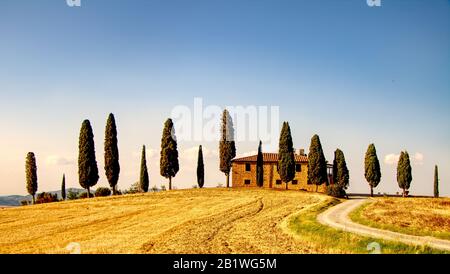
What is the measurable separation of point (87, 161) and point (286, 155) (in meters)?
31.9

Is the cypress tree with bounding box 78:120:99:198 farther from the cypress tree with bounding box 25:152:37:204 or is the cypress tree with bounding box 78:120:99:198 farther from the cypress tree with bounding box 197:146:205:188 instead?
the cypress tree with bounding box 197:146:205:188

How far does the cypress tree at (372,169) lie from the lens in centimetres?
7500

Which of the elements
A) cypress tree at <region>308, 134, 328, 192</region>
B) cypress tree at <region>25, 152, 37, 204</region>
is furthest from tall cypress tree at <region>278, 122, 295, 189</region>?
cypress tree at <region>25, 152, 37, 204</region>

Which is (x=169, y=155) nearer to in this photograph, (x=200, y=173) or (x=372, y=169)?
(x=200, y=173)

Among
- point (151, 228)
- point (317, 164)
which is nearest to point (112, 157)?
point (317, 164)

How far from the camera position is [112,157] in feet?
199

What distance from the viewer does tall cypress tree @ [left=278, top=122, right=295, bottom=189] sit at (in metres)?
65.8

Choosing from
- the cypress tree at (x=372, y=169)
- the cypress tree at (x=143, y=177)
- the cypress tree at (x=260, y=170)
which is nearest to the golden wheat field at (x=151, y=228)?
the cypress tree at (x=143, y=177)

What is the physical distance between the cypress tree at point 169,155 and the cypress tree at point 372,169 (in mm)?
36962

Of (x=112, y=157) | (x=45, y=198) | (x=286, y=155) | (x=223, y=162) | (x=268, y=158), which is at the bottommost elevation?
(x=45, y=198)

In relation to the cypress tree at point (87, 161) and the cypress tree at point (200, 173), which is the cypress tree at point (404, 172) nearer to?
the cypress tree at point (200, 173)

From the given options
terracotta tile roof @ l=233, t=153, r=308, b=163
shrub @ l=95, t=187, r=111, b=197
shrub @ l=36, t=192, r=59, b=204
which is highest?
terracotta tile roof @ l=233, t=153, r=308, b=163

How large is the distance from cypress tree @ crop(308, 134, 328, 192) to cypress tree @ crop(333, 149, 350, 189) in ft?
27.1
